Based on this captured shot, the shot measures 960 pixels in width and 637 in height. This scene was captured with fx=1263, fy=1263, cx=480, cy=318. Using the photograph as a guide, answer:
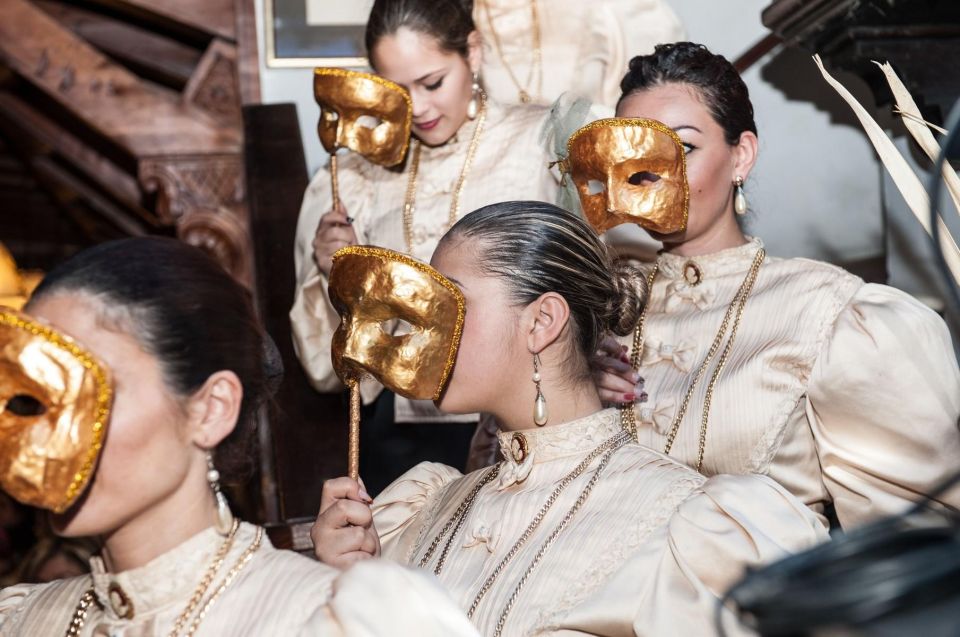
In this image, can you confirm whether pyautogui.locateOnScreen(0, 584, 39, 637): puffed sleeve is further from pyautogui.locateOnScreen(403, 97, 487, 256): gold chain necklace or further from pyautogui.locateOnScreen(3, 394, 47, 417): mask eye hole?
pyautogui.locateOnScreen(403, 97, 487, 256): gold chain necklace

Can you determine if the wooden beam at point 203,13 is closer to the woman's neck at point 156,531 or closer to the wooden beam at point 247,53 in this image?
the wooden beam at point 247,53

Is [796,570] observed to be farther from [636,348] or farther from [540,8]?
[540,8]

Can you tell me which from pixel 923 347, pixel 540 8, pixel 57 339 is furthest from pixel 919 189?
pixel 540 8

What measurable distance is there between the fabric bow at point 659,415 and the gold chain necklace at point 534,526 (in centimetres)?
35

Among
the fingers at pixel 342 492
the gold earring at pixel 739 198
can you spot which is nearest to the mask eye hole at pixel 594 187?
the gold earring at pixel 739 198

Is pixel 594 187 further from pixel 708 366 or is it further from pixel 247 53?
pixel 247 53

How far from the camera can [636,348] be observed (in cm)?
256

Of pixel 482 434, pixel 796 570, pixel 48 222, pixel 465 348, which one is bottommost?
pixel 48 222

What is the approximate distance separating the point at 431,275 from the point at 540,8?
234cm

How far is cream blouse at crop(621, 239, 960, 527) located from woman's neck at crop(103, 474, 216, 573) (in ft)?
3.52

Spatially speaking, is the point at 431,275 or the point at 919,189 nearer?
the point at 431,275

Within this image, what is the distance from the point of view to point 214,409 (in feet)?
5.24


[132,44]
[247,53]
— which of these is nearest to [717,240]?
[247,53]

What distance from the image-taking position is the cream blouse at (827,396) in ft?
7.12
